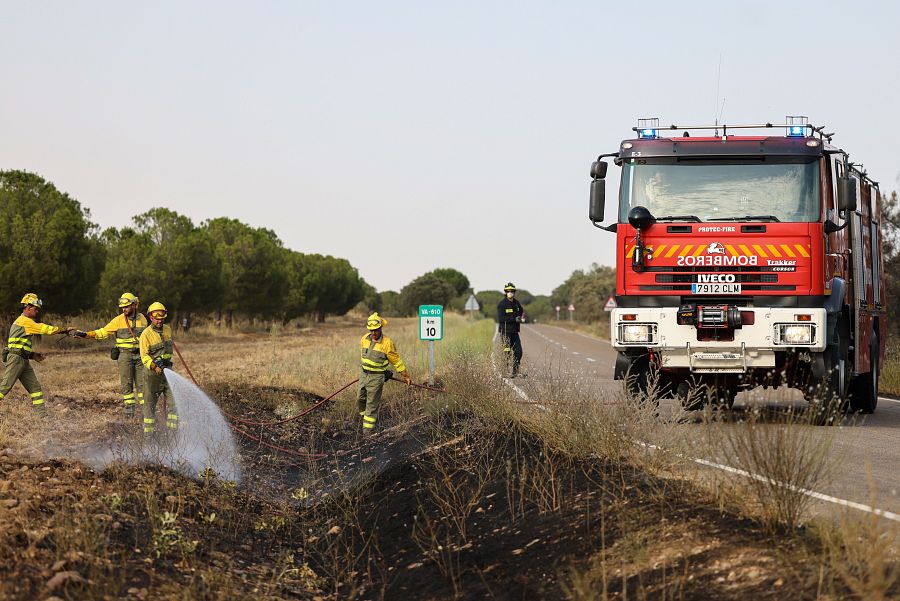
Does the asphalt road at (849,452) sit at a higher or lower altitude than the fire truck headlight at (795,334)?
lower

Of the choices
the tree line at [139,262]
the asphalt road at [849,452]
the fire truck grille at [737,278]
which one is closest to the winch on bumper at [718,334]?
the fire truck grille at [737,278]

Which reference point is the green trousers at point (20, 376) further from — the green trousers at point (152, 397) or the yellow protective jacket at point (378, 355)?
the yellow protective jacket at point (378, 355)

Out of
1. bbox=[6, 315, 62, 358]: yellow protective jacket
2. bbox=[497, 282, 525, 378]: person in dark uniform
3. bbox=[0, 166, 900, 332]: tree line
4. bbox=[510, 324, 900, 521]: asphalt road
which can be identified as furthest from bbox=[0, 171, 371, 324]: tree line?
bbox=[510, 324, 900, 521]: asphalt road

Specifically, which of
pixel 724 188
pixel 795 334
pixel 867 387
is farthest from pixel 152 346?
pixel 867 387

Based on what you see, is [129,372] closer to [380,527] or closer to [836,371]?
[380,527]

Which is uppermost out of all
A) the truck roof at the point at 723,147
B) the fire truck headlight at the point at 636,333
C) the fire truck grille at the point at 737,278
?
the truck roof at the point at 723,147

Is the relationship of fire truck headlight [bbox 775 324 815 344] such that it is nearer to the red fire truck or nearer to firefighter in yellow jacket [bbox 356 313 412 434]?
the red fire truck

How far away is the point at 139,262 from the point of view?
4566cm

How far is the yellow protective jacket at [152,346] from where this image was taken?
12695 millimetres

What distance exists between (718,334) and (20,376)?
8.82 metres

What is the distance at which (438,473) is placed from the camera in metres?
10.5

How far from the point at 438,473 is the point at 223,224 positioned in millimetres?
55427

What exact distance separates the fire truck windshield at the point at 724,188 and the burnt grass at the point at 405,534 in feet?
11.1

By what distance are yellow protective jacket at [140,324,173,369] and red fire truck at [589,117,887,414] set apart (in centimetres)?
541
